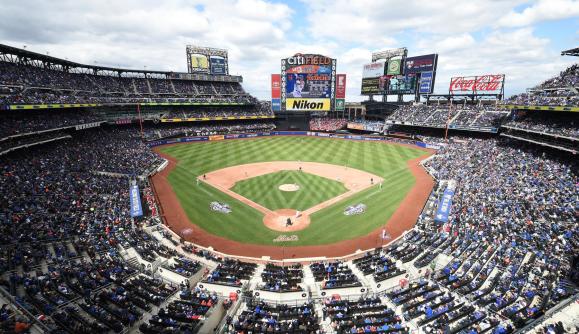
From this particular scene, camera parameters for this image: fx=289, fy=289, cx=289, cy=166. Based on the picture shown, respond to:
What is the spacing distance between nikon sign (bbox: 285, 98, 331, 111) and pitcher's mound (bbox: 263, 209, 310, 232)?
4635cm

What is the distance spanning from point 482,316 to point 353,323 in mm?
6517

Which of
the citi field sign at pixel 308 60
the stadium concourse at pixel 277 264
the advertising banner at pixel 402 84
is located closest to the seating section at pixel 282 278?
the stadium concourse at pixel 277 264

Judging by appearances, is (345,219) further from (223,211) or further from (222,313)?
(222,313)

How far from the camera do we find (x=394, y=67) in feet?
238

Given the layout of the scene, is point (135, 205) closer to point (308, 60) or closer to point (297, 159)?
point (297, 159)

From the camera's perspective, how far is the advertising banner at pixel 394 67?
71.6 m

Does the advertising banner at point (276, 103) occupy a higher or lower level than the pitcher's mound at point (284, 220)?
higher

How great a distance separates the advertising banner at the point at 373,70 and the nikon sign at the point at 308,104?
50.3ft

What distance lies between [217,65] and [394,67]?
4768 centimetres

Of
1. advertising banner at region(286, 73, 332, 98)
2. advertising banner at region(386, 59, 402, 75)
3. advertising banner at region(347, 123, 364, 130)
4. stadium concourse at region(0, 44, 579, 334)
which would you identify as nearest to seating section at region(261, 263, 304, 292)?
stadium concourse at region(0, 44, 579, 334)

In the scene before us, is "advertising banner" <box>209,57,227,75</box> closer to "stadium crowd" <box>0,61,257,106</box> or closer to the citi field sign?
"stadium crowd" <box>0,61,257,106</box>

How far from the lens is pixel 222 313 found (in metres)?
16.0

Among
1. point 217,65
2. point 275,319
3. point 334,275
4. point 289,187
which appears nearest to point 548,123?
point 289,187

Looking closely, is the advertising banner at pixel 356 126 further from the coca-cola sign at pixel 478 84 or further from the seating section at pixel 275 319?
the seating section at pixel 275 319
